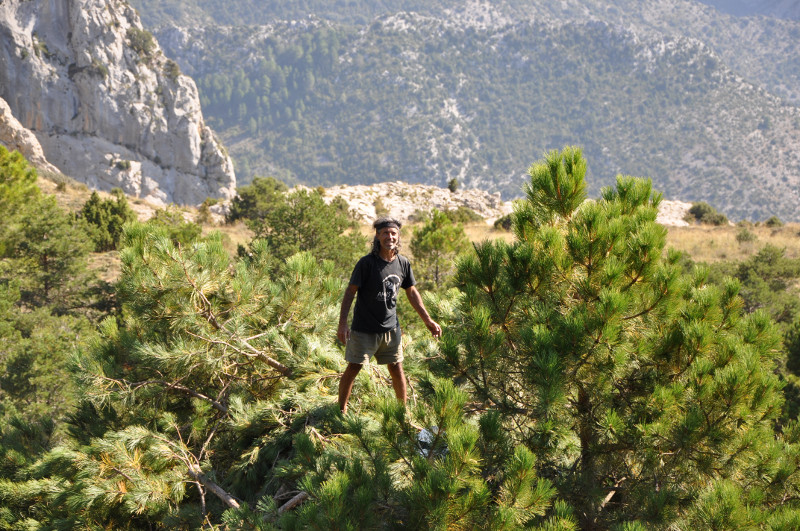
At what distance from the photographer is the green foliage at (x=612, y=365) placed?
99.8 inches

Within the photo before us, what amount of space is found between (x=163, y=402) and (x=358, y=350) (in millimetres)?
1799

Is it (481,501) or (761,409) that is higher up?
(761,409)

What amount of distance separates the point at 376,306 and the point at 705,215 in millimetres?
30507

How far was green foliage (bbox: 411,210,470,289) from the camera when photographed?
10.5m

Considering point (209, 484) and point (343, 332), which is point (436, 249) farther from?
point (209, 484)

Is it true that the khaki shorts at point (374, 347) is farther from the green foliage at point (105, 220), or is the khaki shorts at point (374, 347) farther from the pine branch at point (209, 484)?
the green foliage at point (105, 220)

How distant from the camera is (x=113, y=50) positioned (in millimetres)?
54344

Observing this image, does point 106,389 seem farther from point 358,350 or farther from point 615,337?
point 615,337

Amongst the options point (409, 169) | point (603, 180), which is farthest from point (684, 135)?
point (409, 169)

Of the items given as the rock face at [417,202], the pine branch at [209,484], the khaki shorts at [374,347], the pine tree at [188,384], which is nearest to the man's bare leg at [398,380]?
the khaki shorts at [374,347]

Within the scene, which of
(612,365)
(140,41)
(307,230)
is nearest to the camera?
(612,365)

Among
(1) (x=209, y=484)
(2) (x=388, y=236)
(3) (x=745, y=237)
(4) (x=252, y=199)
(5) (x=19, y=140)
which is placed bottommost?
(1) (x=209, y=484)

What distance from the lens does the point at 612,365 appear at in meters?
2.60

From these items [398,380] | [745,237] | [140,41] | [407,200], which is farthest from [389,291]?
[140,41]
